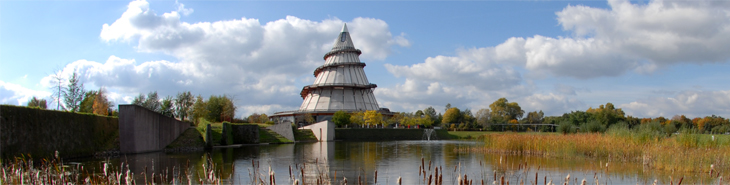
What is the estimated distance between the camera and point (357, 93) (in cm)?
8250

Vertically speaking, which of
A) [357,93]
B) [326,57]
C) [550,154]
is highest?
[326,57]

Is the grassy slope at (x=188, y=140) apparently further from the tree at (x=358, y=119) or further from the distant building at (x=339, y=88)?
the distant building at (x=339, y=88)

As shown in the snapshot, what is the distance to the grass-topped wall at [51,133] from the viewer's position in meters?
15.1

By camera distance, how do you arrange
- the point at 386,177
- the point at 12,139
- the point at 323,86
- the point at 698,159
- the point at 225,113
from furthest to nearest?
the point at 323,86 → the point at 225,113 → the point at 12,139 → the point at 698,159 → the point at 386,177

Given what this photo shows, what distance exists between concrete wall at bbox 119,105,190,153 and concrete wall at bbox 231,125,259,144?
9.09 metres

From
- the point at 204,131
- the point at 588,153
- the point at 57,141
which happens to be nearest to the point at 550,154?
the point at 588,153

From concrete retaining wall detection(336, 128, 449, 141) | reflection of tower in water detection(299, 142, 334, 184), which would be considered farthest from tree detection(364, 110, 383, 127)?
reflection of tower in water detection(299, 142, 334, 184)

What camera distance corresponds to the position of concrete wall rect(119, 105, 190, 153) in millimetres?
22672

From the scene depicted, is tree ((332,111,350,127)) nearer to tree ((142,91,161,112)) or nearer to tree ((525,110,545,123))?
tree ((142,91,161,112))

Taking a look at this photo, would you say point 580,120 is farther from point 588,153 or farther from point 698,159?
point 698,159

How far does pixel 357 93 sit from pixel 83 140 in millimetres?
63405

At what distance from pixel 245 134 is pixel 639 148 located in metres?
27.7

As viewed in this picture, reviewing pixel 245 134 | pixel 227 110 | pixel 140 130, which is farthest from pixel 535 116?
pixel 140 130

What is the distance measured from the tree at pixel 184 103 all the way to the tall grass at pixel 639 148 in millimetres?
45379
